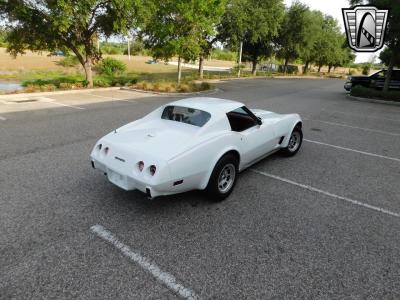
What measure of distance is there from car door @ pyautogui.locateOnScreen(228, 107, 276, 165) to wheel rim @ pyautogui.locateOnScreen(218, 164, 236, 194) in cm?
33

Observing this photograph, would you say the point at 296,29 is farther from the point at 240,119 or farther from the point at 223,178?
the point at 223,178

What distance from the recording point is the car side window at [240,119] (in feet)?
15.1

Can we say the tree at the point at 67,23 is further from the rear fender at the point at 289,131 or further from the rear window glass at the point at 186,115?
the rear fender at the point at 289,131

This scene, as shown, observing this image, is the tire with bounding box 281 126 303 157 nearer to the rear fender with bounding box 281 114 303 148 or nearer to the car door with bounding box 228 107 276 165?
the rear fender with bounding box 281 114 303 148

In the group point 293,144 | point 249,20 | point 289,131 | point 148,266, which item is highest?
point 249,20

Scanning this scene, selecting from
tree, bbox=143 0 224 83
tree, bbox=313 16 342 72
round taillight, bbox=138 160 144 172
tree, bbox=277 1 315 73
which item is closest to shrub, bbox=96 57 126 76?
tree, bbox=143 0 224 83

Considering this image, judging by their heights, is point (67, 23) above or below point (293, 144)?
above

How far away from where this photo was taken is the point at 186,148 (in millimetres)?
3578

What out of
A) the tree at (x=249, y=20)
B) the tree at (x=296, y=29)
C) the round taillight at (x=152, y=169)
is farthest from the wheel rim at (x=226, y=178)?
the tree at (x=296, y=29)

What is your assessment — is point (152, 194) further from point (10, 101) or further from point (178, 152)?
point (10, 101)

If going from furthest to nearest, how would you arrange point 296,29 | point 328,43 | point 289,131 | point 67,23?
point 328,43 → point 296,29 → point 67,23 → point 289,131

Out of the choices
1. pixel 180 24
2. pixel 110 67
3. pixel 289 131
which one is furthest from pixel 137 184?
pixel 110 67

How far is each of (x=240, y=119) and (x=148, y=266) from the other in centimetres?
285

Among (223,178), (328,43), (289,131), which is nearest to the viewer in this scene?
(223,178)
